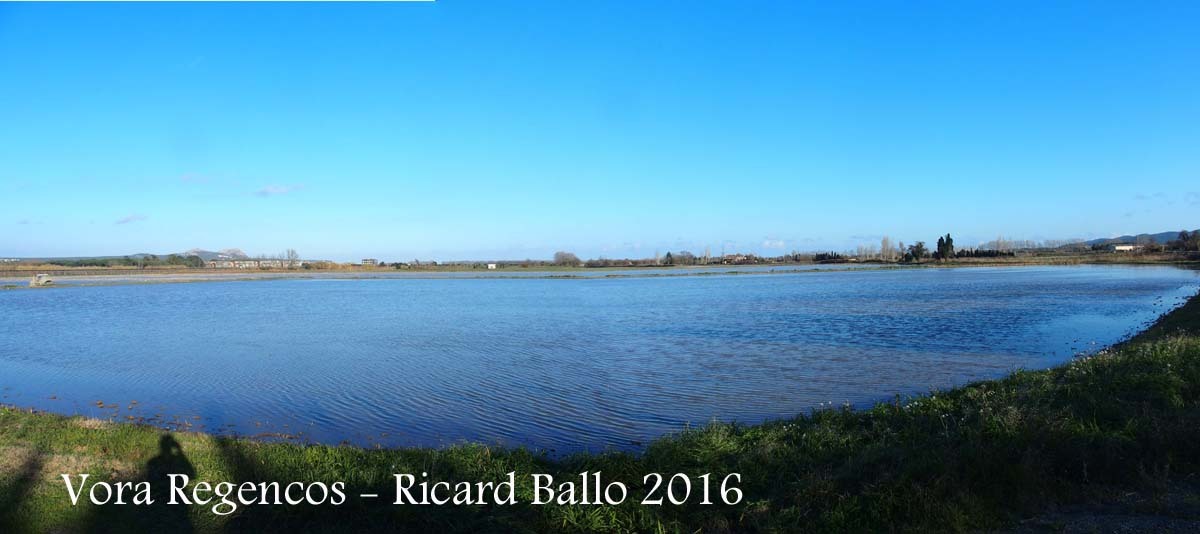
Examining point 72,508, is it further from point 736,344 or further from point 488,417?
point 736,344

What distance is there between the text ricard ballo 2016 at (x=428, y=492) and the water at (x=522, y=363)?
2.53 metres

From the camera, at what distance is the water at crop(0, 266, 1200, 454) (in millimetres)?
10797

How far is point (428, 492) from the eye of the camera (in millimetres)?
6078

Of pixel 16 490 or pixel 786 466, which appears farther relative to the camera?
pixel 786 466

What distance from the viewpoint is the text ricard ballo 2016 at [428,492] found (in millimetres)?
5918

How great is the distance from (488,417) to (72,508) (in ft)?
18.5

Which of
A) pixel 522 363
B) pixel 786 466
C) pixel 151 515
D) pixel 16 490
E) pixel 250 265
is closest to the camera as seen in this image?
pixel 151 515

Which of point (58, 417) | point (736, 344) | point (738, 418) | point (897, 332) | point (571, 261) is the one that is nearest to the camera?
point (58, 417)

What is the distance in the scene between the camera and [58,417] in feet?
31.3

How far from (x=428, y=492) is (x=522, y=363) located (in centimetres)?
1012

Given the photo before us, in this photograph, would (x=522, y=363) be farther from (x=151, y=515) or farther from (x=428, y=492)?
(x=151, y=515)

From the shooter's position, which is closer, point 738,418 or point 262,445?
point 262,445

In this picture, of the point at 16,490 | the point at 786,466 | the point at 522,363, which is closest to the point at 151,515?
the point at 16,490

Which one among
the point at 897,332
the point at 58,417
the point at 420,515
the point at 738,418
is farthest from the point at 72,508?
the point at 897,332
